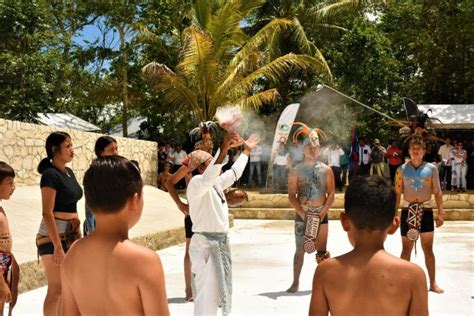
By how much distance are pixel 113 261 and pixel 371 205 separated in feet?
3.18

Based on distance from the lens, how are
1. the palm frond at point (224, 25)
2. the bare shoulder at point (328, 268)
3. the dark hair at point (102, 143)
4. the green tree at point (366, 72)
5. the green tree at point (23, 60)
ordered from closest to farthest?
the bare shoulder at point (328, 268) → the dark hair at point (102, 143) → the green tree at point (23, 60) → the palm frond at point (224, 25) → the green tree at point (366, 72)

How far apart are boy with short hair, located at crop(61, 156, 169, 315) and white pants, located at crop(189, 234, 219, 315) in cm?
273

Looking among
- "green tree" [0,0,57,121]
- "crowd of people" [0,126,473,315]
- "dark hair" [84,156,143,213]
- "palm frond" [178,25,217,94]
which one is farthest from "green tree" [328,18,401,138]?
"dark hair" [84,156,143,213]

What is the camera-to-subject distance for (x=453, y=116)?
71.7ft

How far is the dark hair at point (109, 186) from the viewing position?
2.31 metres

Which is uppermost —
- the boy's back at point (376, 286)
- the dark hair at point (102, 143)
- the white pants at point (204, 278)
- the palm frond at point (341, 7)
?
the palm frond at point (341, 7)

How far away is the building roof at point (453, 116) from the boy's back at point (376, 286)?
19349 mm

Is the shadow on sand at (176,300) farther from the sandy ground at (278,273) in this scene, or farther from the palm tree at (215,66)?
the palm tree at (215,66)

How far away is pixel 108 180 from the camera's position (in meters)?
2.32

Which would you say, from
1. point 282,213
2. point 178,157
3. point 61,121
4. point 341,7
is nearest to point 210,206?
point 282,213

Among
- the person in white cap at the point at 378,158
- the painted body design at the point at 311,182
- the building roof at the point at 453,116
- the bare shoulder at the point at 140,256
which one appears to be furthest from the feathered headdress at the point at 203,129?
the building roof at the point at 453,116

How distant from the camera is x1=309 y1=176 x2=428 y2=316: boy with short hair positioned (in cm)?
240

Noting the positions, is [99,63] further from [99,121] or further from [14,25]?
[14,25]

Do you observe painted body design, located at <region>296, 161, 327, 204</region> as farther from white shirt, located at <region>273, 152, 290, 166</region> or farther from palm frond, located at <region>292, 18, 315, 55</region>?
palm frond, located at <region>292, 18, 315, 55</region>
